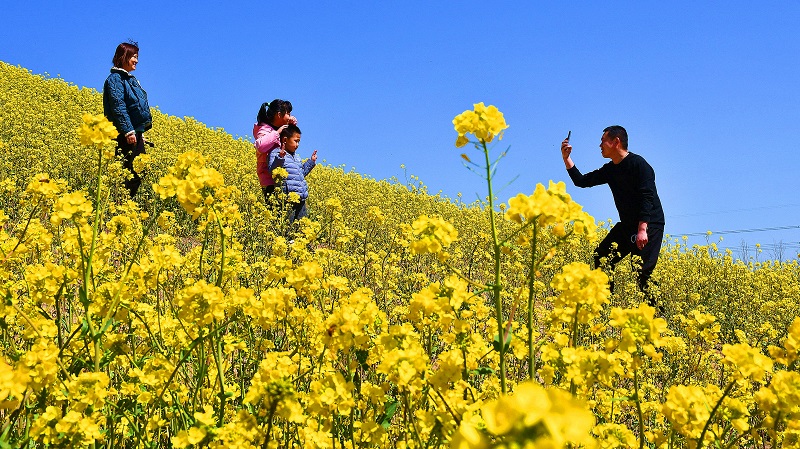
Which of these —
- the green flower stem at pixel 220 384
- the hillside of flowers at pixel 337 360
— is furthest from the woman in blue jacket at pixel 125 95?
the green flower stem at pixel 220 384

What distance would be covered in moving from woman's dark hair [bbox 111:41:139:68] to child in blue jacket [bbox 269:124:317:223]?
2.03m

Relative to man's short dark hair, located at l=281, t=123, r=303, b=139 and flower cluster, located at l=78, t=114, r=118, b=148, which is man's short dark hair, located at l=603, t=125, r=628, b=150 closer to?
man's short dark hair, located at l=281, t=123, r=303, b=139

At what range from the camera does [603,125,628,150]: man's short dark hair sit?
21.4 ft

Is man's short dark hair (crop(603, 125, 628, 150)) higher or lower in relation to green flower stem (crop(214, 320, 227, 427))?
higher

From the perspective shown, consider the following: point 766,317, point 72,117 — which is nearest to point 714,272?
point 766,317

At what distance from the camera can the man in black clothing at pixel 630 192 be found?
6.40m

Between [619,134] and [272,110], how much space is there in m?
4.13

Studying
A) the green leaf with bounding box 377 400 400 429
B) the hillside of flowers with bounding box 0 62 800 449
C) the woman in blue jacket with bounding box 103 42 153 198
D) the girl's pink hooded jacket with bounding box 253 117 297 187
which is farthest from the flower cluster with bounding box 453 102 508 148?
the woman in blue jacket with bounding box 103 42 153 198

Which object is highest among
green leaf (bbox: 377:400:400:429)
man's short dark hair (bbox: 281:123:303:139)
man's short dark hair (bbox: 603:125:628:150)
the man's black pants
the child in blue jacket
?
man's short dark hair (bbox: 603:125:628:150)

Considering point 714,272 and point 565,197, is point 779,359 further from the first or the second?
point 714,272

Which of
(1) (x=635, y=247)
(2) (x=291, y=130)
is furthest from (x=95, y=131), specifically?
(1) (x=635, y=247)

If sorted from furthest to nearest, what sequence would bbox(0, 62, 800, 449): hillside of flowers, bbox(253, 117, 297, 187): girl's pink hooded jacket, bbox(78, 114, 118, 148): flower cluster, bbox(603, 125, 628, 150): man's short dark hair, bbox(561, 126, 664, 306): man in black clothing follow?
1. bbox(253, 117, 297, 187): girl's pink hooded jacket
2. bbox(603, 125, 628, 150): man's short dark hair
3. bbox(561, 126, 664, 306): man in black clothing
4. bbox(78, 114, 118, 148): flower cluster
5. bbox(0, 62, 800, 449): hillside of flowers

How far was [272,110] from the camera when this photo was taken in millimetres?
7121

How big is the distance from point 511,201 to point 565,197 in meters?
0.24
